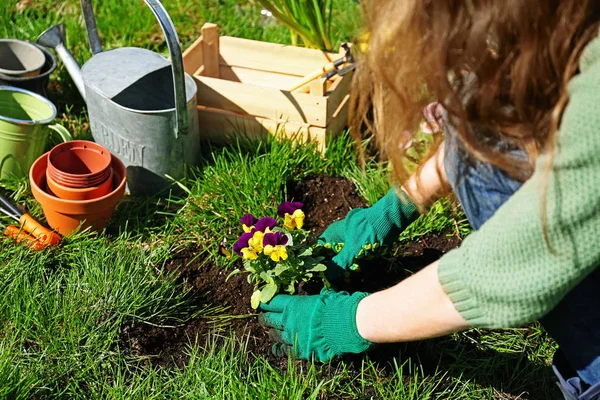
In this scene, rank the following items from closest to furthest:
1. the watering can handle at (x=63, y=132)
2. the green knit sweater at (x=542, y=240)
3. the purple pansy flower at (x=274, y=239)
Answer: the green knit sweater at (x=542, y=240), the purple pansy flower at (x=274, y=239), the watering can handle at (x=63, y=132)

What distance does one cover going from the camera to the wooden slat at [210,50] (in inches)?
112

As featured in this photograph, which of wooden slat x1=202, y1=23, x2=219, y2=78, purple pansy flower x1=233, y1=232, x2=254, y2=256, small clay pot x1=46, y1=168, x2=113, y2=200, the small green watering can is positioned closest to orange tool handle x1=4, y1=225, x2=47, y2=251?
small clay pot x1=46, y1=168, x2=113, y2=200

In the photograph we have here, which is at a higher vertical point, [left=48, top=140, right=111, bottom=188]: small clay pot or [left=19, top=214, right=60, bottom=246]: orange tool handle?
[left=48, top=140, right=111, bottom=188]: small clay pot

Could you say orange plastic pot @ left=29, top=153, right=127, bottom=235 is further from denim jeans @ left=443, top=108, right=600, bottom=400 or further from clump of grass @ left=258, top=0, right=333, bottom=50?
denim jeans @ left=443, top=108, right=600, bottom=400

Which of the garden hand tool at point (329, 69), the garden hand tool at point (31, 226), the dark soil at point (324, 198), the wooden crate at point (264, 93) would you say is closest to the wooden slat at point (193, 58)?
the wooden crate at point (264, 93)

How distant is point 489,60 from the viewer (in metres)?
1.19

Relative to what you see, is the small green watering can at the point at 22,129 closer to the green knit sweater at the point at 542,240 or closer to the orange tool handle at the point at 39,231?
the orange tool handle at the point at 39,231

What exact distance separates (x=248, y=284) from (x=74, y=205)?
58cm

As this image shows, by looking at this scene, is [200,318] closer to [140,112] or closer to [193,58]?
[140,112]

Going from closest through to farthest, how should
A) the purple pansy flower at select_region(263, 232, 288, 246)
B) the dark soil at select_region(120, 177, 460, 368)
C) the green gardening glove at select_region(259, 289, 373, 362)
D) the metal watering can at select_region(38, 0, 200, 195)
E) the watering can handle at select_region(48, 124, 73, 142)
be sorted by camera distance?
the green gardening glove at select_region(259, 289, 373, 362)
the purple pansy flower at select_region(263, 232, 288, 246)
the dark soil at select_region(120, 177, 460, 368)
the metal watering can at select_region(38, 0, 200, 195)
the watering can handle at select_region(48, 124, 73, 142)

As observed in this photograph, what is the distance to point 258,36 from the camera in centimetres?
324

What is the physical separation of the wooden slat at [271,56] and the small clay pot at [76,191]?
0.95 metres

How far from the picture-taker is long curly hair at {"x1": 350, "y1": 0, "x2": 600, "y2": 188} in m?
1.12

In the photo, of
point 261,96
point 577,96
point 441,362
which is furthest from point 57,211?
point 577,96
